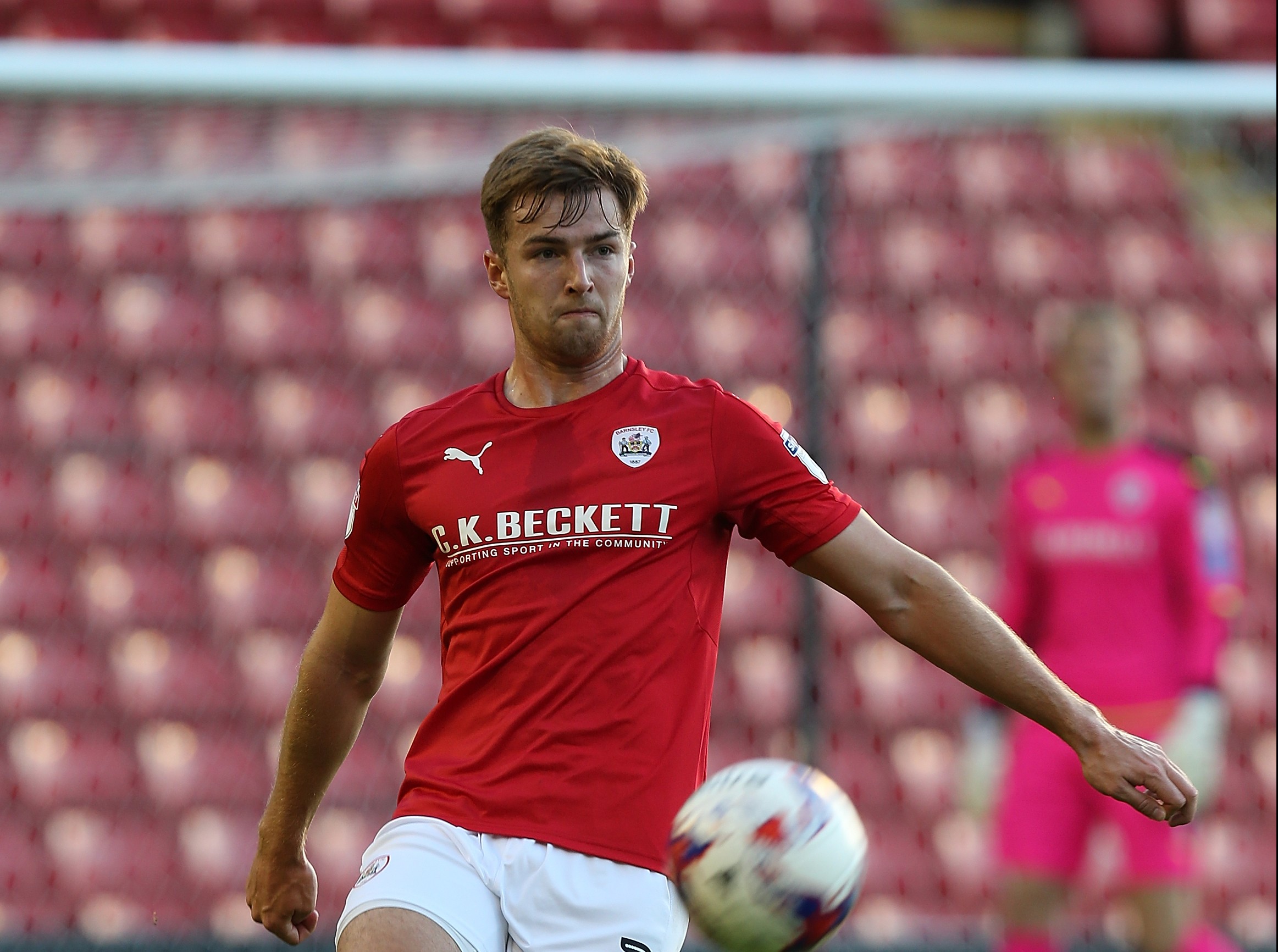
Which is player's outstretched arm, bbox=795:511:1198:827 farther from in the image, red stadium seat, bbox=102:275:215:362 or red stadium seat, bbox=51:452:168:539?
red stadium seat, bbox=102:275:215:362

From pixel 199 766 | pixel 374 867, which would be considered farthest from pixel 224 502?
pixel 374 867

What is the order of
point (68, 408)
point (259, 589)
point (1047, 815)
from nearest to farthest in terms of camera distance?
point (1047, 815) → point (259, 589) → point (68, 408)

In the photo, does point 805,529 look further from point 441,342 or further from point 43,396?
point 43,396

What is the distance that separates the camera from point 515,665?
8.32 ft

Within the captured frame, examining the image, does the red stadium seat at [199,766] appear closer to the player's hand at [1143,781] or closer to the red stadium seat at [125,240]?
the red stadium seat at [125,240]

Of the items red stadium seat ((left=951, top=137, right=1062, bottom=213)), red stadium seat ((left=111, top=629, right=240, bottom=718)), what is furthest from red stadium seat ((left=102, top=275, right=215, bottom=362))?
red stadium seat ((left=951, top=137, right=1062, bottom=213))

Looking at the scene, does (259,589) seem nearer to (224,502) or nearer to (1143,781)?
(224,502)

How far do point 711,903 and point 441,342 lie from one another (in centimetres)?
484

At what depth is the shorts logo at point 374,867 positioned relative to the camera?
2463 mm

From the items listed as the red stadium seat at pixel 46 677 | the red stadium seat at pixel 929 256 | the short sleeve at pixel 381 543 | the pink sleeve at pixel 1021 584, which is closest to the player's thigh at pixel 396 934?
the short sleeve at pixel 381 543

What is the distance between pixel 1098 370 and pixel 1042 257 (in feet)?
8.77

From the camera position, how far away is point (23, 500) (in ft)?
21.5

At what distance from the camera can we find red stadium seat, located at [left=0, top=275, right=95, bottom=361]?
6762 millimetres

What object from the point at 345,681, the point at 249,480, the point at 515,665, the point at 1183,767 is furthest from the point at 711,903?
the point at 249,480
